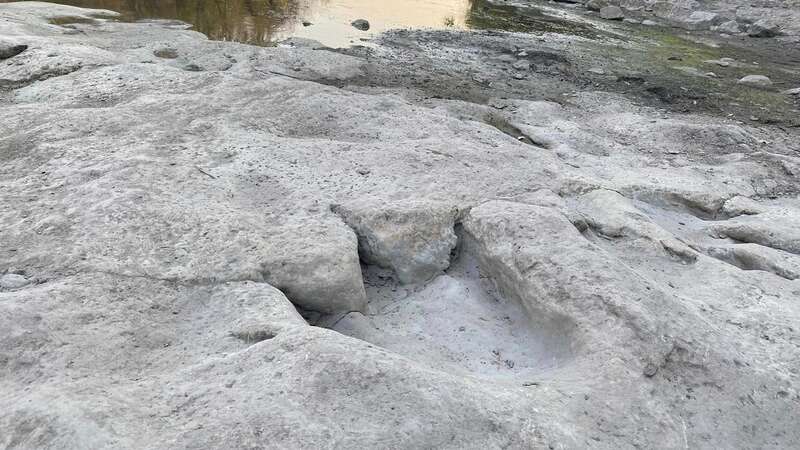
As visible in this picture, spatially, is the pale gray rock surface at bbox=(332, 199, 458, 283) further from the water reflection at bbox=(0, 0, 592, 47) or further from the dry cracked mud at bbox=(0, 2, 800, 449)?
the water reflection at bbox=(0, 0, 592, 47)

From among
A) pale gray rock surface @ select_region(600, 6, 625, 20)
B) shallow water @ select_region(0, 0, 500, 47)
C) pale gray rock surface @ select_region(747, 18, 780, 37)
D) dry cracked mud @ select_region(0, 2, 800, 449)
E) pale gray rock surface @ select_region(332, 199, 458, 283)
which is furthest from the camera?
pale gray rock surface @ select_region(600, 6, 625, 20)

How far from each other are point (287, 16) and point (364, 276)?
9530mm

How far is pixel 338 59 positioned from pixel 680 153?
425 centimetres

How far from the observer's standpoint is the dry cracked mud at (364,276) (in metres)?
2.12

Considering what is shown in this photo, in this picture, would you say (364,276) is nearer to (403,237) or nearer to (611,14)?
(403,237)

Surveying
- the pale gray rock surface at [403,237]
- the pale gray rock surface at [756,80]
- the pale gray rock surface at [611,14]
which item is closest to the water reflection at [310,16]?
the pale gray rock surface at [611,14]

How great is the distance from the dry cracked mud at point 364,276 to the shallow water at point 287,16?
4770mm

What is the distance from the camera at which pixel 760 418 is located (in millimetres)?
2451

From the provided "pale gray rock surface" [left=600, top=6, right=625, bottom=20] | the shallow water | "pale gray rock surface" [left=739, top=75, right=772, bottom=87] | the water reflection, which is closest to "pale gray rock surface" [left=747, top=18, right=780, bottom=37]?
"pale gray rock surface" [left=600, top=6, right=625, bottom=20]

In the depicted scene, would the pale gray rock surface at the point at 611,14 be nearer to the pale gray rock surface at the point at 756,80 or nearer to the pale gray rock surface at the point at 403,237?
the pale gray rock surface at the point at 756,80

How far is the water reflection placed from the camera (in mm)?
10148

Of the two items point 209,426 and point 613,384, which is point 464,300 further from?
point 209,426

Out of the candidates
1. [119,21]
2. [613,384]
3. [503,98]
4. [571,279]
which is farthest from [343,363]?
[119,21]

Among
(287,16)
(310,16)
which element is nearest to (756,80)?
(310,16)
